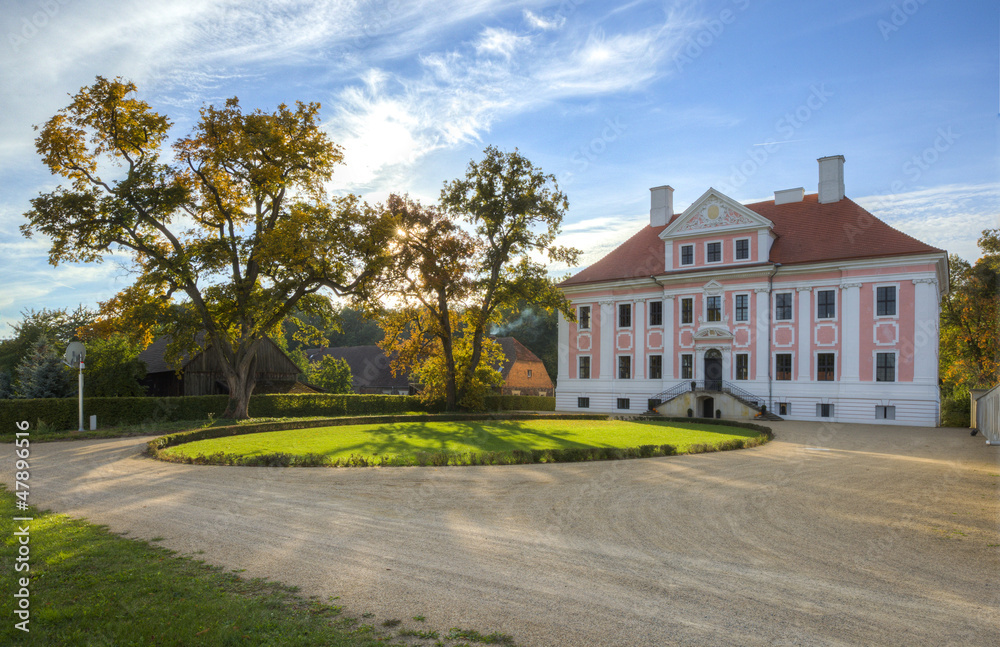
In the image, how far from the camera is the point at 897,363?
35.8 m

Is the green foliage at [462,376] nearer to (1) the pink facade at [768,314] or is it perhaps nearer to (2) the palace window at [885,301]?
(1) the pink facade at [768,314]

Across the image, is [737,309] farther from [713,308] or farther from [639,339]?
[639,339]

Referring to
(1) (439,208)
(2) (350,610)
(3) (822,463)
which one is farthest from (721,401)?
(2) (350,610)

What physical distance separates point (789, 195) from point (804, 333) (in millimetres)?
10341

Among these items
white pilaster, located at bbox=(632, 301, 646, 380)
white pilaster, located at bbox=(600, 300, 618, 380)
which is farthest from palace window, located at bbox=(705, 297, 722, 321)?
white pilaster, located at bbox=(600, 300, 618, 380)

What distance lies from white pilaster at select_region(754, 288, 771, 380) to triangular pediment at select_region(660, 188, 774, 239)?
4.32m

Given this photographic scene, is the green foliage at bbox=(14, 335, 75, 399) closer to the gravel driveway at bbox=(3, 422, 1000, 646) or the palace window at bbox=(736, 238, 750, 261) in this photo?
the gravel driveway at bbox=(3, 422, 1000, 646)

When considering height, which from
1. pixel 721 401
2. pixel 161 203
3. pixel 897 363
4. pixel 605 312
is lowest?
pixel 721 401

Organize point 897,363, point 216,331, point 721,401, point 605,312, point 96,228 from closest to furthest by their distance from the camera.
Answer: point 96,228, point 216,331, point 897,363, point 721,401, point 605,312

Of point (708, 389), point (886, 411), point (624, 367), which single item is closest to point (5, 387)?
point (624, 367)

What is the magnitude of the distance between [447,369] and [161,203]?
17201 millimetres

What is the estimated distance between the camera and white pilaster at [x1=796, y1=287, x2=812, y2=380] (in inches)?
1522

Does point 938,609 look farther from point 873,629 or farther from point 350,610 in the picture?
point 350,610

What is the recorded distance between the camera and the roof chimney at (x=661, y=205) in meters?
48.6
